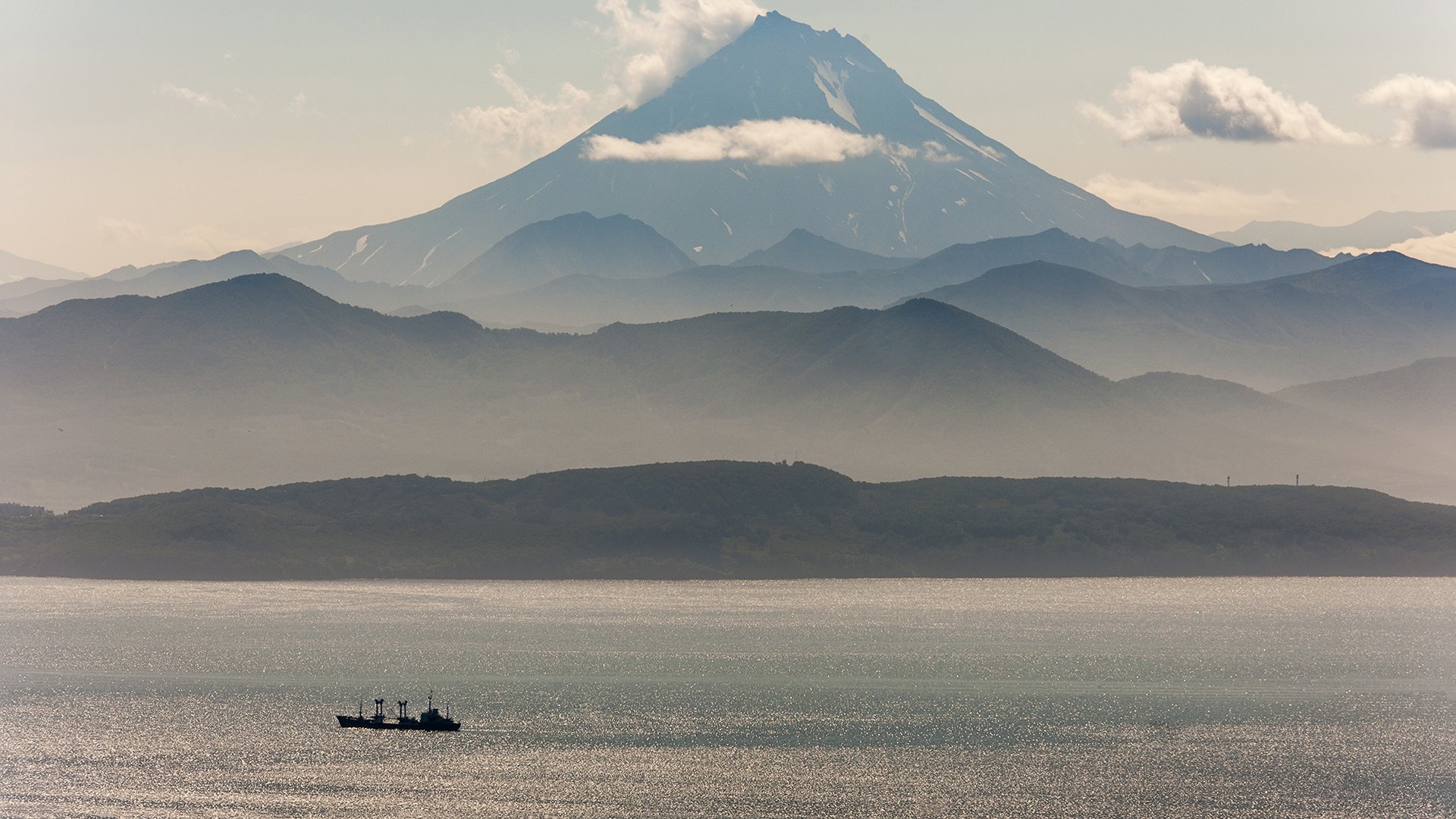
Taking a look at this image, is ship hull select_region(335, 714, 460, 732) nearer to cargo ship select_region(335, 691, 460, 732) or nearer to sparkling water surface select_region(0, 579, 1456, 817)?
cargo ship select_region(335, 691, 460, 732)

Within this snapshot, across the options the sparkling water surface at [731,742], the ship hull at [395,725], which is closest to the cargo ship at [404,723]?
the ship hull at [395,725]

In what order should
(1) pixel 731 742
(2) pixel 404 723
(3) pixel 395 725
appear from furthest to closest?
(2) pixel 404 723 → (3) pixel 395 725 → (1) pixel 731 742

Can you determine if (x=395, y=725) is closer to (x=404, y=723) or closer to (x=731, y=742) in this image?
(x=404, y=723)

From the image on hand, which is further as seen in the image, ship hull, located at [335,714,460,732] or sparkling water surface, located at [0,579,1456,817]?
ship hull, located at [335,714,460,732]

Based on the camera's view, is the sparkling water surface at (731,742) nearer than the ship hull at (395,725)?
Yes

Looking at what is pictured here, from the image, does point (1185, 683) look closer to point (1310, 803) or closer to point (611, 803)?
point (1310, 803)

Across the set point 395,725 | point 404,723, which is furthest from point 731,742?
point 395,725

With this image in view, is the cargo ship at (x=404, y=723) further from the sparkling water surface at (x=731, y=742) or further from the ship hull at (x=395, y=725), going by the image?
the sparkling water surface at (x=731, y=742)

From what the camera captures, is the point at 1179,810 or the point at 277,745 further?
the point at 277,745

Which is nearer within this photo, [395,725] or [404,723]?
[395,725]

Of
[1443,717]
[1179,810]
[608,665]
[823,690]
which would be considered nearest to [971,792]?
[1179,810]

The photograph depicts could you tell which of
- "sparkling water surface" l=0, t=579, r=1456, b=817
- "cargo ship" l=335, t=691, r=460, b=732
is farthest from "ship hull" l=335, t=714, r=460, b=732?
"sparkling water surface" l=0, t=579, r=1456, b=817
